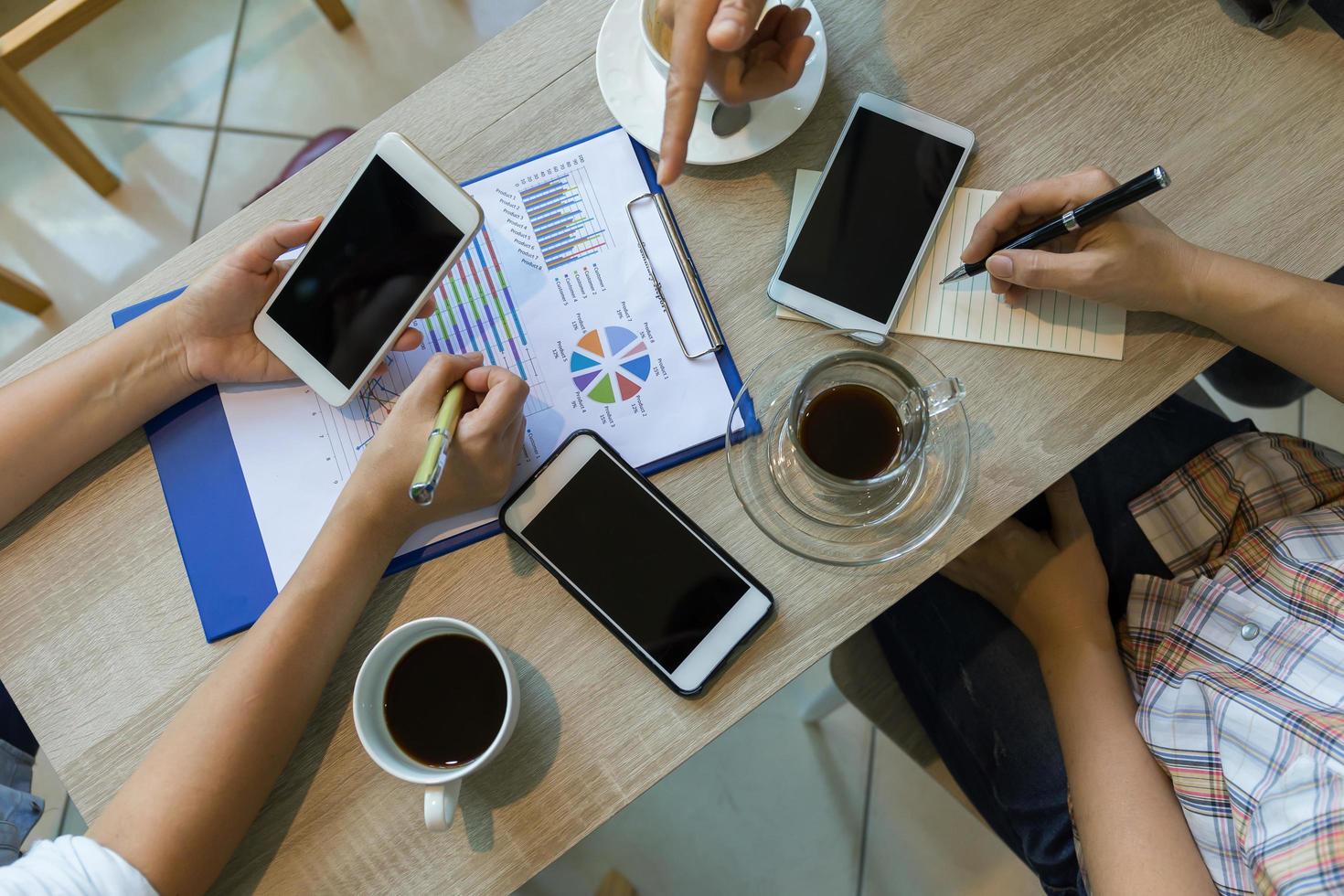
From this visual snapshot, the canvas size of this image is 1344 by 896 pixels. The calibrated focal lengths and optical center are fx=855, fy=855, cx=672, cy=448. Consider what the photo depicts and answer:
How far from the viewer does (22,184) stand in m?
1.61

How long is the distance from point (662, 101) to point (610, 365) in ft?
0.83

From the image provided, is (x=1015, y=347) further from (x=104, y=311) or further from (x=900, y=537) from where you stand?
(x=104, y=311)

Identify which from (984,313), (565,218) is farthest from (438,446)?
(984,313)

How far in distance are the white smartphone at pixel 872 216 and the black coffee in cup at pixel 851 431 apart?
74 mm

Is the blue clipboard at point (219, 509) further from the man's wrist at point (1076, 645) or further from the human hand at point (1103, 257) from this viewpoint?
the man's wrist at point (1076, 645)

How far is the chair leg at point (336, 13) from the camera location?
1.55 meters

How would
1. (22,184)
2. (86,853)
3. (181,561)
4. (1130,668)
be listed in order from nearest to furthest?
1. (86,853)
2. (181,561)
3. (1130,668)
4. (22,184)

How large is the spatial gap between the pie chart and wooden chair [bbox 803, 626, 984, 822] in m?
0.40

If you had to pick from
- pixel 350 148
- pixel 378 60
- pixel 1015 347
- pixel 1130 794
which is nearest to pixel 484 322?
pixel 350 148

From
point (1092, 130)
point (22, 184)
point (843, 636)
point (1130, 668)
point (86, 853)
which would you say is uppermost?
point (22, 184)

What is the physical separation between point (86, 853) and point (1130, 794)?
0.87 m

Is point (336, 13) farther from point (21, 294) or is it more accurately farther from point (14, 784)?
point (14, 784)

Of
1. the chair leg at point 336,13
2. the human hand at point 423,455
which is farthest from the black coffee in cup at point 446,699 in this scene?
the chair leg at point 336,13

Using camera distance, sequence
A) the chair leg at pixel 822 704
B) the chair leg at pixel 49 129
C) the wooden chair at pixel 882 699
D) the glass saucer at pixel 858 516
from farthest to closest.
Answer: the chair leg at pixel 49 129 < the chair leg at pixel 822 704 < the wooden chair at pixel 882 699 < the glass saucer at pixel 858 516
